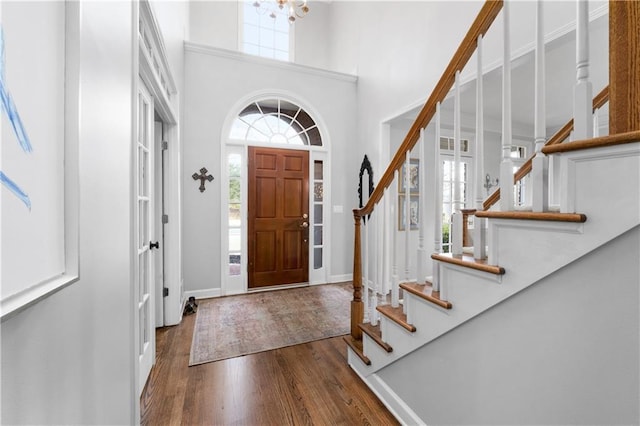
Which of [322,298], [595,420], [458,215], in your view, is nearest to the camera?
[595,420]

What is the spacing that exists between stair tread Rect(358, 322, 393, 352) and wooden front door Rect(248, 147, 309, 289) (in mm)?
2111

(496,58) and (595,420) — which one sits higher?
(496,58)

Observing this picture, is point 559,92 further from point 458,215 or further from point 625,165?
point 625,165

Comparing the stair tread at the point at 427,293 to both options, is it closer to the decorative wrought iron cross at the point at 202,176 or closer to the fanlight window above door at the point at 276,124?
the decorative wrought iron cross at the point at 202,176

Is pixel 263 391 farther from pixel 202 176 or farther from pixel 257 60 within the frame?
pixel 257 60

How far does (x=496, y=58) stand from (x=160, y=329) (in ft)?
12.4

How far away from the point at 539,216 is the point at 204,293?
11.5 feet

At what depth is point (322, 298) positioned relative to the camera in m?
3.45

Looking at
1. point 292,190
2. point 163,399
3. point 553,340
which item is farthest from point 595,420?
point 292,190

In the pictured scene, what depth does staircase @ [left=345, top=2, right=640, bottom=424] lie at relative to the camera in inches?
27.5

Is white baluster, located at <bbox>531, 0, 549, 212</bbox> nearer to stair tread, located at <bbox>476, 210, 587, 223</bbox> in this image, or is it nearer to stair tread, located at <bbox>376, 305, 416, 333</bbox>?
stair tread, located at <bbox>476, 210, 587, 223</bbox>

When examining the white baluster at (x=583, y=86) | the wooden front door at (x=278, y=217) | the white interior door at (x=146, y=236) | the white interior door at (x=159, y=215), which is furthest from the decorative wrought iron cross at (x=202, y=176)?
the white baluster at (x=583, y=86)

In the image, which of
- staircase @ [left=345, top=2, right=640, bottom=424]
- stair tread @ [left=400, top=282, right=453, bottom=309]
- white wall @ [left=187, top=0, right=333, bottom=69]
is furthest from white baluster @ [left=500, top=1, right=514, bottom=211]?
white wall @ [left=187, top=0, right=333, bottom=69]

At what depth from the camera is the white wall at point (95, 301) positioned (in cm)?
52
